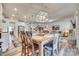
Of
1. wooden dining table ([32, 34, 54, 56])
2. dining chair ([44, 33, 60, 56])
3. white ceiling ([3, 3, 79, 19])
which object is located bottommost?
dining chair ([44, 33, 60, 56])

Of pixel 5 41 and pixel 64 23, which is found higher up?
pixel 64 23

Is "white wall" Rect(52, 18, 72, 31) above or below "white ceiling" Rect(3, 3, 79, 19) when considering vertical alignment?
below

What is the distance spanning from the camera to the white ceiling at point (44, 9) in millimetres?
2426

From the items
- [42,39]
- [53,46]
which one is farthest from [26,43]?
[53,46]

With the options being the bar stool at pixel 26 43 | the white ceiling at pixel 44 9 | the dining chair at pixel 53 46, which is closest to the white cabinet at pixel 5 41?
the bar stool at pixel 26 43

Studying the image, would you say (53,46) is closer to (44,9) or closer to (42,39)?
(42,39)

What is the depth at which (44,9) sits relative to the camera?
2430mm

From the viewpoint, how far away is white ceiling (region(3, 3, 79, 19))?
243 cm

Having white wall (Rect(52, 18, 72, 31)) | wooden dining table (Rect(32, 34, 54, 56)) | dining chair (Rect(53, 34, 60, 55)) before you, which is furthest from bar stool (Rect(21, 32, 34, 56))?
white wall (Rect(52, 18, 72, 31))

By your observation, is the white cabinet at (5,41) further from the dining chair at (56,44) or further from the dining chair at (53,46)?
the dining chair at (56,44)

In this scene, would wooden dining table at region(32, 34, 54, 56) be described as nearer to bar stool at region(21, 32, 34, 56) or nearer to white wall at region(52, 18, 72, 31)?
bar stool at region(21, 32, 34, 56)

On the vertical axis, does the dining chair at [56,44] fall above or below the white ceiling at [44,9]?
below

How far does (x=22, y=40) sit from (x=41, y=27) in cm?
38

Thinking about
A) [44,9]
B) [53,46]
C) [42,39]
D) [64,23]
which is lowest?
[53,46]
